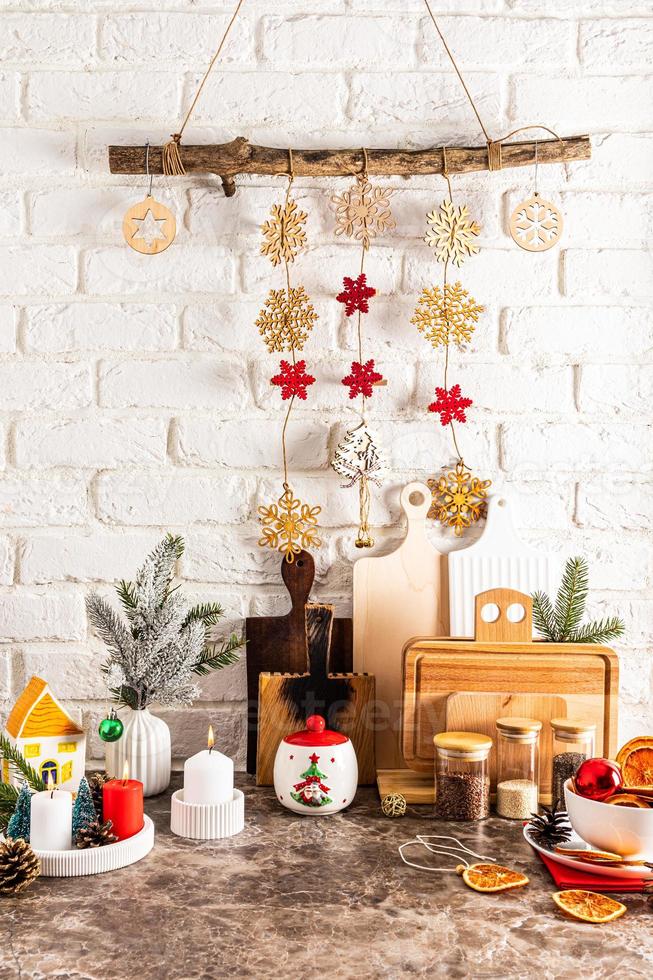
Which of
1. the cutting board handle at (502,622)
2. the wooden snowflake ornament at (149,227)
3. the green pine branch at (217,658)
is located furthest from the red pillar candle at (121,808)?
the wooden snowflake ornament at (149,227)

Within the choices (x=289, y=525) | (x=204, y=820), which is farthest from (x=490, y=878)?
(x=289, y=525)

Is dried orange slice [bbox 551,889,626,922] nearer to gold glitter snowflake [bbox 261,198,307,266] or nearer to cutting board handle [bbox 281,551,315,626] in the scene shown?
cutting board handle [bbox 281,551,315,626]

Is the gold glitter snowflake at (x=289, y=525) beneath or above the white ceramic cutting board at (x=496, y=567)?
above

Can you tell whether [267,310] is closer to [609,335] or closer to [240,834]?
[609,335]

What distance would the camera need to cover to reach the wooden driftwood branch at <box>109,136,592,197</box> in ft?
4.19

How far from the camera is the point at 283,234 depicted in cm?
129

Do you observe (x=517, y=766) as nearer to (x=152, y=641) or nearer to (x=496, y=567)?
(x=496, y=567)

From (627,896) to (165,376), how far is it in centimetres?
92

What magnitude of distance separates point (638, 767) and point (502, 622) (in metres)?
0.25

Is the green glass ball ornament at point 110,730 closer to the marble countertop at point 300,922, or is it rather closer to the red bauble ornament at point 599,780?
the marble countertop at point 300,922

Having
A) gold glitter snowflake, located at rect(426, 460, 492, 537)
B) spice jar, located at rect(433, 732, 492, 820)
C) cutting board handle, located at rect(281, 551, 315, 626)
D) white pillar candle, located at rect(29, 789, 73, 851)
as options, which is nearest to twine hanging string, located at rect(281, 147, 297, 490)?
cutting board handle, located at rect(281, 551, 315, 626)

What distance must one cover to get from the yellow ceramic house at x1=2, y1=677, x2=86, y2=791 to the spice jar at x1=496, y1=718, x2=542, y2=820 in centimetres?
55

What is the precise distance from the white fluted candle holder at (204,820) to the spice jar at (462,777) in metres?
0.27

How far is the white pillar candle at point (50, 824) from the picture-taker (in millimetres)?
993
